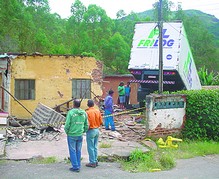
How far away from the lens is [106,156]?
984 cm

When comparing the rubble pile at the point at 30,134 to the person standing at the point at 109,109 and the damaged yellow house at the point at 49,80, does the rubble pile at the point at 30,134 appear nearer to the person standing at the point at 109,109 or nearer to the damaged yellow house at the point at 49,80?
the person standing at the point at 109,109

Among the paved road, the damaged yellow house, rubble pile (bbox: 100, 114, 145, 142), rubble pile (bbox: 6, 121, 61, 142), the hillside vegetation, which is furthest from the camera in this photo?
the hillside vegetation

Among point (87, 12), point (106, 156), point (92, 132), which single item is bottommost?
point (106, 156)

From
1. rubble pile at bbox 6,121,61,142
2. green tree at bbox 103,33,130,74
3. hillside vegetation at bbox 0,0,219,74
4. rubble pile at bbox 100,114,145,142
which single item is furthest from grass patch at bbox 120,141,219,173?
green tree at bbox 103,33,130,74

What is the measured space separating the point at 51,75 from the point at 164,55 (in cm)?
615

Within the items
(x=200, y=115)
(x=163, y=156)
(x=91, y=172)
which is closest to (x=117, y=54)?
(x=200, y=115)

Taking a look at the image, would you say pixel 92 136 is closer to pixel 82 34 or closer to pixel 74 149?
pixel 74 149

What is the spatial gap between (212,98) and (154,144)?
3186 mm

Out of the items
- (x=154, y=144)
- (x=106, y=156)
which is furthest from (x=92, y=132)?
(x=154, y=144)

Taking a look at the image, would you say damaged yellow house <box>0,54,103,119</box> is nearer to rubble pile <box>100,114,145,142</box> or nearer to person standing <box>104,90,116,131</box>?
rubble pile <box>100,114,145,142</box>

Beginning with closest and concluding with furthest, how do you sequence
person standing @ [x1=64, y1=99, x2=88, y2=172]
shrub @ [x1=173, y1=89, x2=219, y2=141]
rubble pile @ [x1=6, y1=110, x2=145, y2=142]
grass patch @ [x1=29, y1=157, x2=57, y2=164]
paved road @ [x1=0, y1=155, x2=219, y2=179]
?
paved road @ [x1=0, y1=155, x2=219, y2=179], person standing @ [x1=64, y1=99, x2=88, y2=172], grass patch @ [x1=29, y1=157, x2=57, y2=164], rubble pile @ [x1=6, y1=110, x2=145, y2=142], shrub @ [x1=173, y1=89, x2=219, y2=141]

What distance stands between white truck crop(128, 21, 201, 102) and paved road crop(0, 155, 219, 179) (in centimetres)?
705

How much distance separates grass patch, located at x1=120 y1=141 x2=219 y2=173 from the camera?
367 inches

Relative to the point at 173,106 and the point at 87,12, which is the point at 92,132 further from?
the point at 87,12
